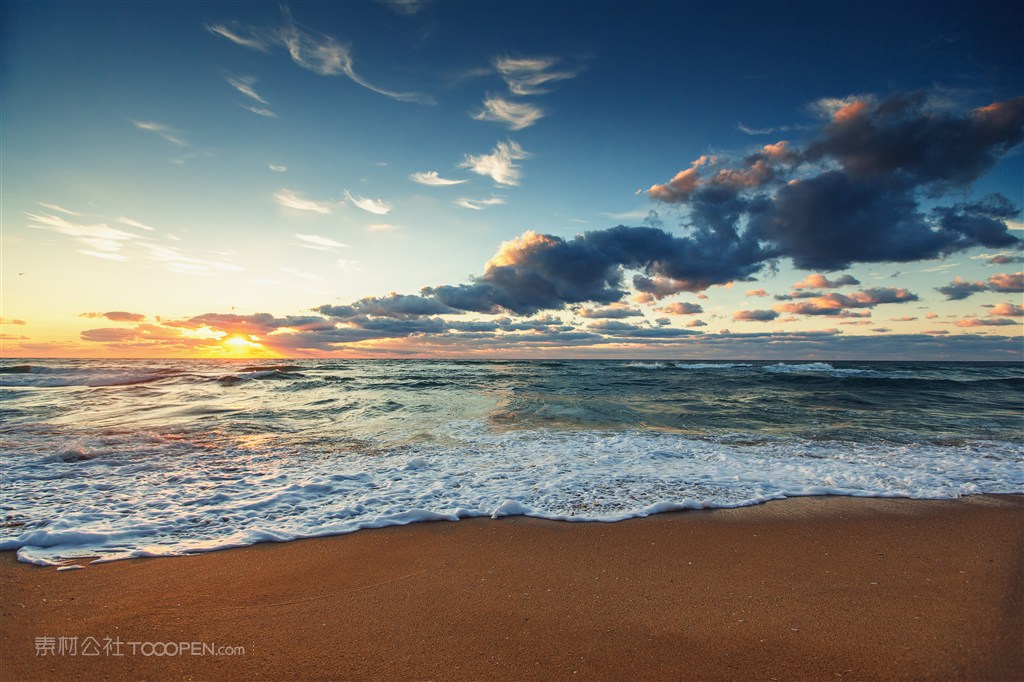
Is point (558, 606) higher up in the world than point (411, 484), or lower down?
higher up

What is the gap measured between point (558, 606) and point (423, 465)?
4495 mm

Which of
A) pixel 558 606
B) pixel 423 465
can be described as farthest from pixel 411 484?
pixel 558 606

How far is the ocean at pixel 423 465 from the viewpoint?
491 cm

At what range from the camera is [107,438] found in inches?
353

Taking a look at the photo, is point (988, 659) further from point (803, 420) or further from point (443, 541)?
point (803, 420)

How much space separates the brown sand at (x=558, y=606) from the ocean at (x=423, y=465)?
62 cm

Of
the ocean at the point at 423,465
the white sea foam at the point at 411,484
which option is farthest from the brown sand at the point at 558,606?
the ocean at the point at 423,465

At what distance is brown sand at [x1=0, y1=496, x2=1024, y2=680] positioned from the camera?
8.48ft

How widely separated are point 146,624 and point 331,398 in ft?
52.6

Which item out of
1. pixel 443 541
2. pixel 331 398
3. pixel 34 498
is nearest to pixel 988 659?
pixel 443 541

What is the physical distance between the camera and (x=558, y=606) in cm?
316

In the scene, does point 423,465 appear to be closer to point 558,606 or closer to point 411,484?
point 411,484

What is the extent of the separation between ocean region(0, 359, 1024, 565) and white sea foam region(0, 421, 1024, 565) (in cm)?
3

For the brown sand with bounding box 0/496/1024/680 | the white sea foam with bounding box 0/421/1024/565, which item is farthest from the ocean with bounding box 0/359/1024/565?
the brown sand with bounding box 0/496/1024/680
